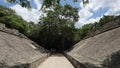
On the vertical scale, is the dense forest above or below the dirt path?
above

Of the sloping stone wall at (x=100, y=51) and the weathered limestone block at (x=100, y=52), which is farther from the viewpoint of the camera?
the sloping stone wall at (x=100, y=51)

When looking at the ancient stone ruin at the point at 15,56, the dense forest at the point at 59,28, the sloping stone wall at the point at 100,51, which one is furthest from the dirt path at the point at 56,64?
the dense forest at the point at 59,28

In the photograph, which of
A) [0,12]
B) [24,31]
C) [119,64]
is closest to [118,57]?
[119,64]

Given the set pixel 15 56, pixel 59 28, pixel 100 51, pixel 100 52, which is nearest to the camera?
pixel 15 56

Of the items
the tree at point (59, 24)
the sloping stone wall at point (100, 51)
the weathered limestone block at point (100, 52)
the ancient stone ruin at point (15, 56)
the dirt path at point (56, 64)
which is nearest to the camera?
the ancient stone ruin at point (15, 56)

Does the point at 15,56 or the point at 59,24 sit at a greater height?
the point at 59,24

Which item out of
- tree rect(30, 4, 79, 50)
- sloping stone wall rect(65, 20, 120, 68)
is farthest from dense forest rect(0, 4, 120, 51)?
sloping stone wall rect(65, 20, 120, 68)

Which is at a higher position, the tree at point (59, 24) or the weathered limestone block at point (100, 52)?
the tree at point (59, 24)

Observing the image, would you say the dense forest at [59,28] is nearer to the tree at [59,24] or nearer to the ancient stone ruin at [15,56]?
the tree at [59,24]

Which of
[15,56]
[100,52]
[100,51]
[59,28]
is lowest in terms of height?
[100,52]

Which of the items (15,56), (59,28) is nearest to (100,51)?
(15,56)

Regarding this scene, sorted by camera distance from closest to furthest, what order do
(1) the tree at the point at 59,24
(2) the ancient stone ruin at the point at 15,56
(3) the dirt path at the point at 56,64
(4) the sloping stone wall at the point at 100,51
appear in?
(2) the ancient stone ruin at the point at 15,56 < (4) the sloping stone wall at the point at 100,51 < (3) the dirt path at the point at 56,64 < (1) the tree at the point at 59,24

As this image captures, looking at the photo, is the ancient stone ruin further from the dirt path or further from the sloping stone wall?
the sloping stone wall

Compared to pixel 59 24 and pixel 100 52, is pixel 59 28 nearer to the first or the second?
pixel 59 24
